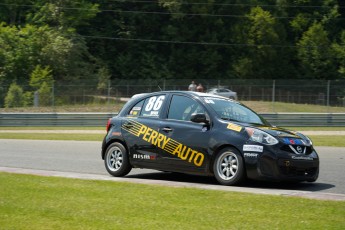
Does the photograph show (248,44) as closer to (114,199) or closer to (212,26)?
(212,26)

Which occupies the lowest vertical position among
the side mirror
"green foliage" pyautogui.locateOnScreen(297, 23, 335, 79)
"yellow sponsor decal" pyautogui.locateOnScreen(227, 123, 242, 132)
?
"yellow sponsor decal" pyautogui.locateOnScreen(227, 123, 242, 132)

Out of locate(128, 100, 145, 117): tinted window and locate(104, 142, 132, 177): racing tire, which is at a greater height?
locate(128, 100, 145, 117): tinted window

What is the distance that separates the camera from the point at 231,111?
457 inches

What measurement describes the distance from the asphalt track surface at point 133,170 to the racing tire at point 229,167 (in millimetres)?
160

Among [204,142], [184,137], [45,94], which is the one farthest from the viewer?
[45,94]

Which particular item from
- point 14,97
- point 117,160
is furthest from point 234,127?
point 14,97

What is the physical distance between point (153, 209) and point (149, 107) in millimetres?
4339

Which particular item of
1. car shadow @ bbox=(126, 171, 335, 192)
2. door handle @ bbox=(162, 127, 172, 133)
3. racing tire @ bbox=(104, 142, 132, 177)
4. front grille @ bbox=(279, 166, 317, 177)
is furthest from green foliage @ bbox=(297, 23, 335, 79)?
front grille @ bbox=(279, 166, 317, 177)

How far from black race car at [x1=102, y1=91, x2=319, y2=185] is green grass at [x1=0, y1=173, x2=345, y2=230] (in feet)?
3.86

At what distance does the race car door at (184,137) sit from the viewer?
37.0ft

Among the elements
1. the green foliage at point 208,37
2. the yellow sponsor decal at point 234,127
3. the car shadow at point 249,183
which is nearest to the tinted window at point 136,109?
the car shadow at point 249,183

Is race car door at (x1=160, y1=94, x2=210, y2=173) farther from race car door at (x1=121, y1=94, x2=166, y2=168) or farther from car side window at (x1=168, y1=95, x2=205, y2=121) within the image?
race car door at (x1=121, y1=94, x2=166, y2=168)

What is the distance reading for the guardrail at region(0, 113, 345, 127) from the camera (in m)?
32.7

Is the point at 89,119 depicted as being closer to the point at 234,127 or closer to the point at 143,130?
the point at 143,130
